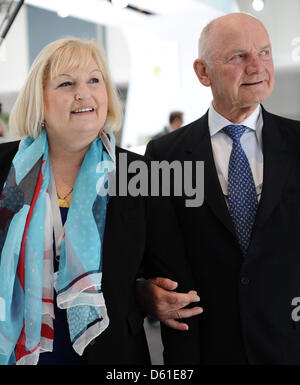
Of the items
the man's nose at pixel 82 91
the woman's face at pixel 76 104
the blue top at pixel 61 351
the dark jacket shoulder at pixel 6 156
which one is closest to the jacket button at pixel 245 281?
the blue top at pixel 61 351

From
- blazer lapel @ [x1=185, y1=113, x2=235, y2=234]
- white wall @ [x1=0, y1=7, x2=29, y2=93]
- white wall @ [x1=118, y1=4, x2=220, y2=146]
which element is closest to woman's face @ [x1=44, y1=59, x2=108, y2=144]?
blazer lapel @ [x1=185, y1=113, x2=235, y2=234]

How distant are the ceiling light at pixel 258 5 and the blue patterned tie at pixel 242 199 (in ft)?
2.81

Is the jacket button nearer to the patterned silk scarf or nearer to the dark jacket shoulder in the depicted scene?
the patterned silk scarf

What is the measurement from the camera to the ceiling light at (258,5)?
236cm

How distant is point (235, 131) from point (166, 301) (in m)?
0.67

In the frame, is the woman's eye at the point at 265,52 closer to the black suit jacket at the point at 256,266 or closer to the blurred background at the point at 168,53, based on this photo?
the black suit jacket at the point at 256,266

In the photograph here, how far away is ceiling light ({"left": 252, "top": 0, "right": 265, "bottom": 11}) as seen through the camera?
236 centimetres

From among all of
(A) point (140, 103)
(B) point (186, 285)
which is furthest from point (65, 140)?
(A) point (140, 103)

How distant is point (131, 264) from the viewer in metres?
1.80

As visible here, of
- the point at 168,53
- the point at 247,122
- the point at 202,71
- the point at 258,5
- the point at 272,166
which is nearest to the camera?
the point at 272,166

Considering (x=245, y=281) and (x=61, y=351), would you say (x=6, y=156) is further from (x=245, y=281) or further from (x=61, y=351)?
(x=245, y=281)

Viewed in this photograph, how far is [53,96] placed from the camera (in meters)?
1.78

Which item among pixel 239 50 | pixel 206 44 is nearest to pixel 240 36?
pixel 239 50

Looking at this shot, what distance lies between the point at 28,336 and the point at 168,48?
83.5 inches
